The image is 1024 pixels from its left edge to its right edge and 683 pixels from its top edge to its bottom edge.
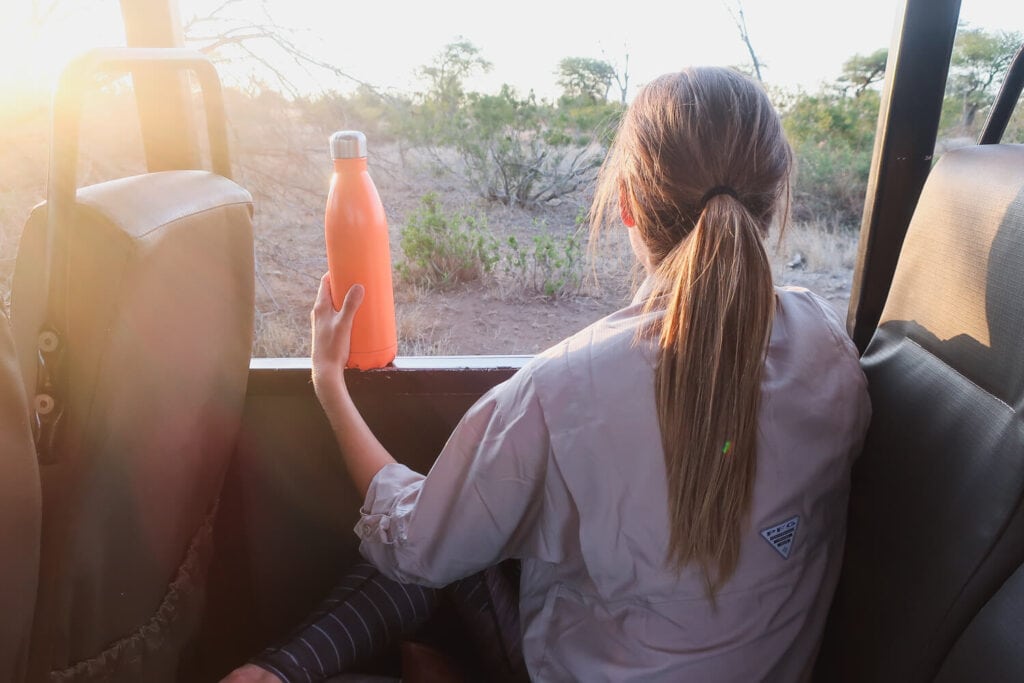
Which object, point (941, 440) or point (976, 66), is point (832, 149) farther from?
point (941, 440)

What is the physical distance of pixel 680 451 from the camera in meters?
0.90

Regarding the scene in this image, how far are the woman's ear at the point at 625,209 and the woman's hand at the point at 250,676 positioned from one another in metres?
0.96

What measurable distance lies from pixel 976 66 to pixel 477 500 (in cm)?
134

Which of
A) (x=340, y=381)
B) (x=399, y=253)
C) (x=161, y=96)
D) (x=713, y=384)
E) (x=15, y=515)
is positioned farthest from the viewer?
(x=399, y=253)

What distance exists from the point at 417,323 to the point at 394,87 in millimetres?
593

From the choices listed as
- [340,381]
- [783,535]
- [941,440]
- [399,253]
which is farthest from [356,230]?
[941,440]

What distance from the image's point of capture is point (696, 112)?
97 centimetres

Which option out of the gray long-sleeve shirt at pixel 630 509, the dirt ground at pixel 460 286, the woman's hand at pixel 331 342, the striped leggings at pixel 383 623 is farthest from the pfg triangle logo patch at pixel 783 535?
the dirt ground at pixel 460 286

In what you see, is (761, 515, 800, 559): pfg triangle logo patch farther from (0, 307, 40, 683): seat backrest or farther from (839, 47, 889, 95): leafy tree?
(839, 47, 889, 95): leafy tree

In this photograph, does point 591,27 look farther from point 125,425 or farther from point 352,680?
point 352,680

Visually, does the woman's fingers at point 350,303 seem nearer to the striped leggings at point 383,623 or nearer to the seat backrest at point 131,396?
the seat backrest at point 131,396

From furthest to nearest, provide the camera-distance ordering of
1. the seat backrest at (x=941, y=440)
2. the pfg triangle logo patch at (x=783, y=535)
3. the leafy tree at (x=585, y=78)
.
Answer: the leafy tree at (x=585, y=78) < the pfg triangle logo patch at (x=783, y=535) < the seat backrest at (x=941, y=440)

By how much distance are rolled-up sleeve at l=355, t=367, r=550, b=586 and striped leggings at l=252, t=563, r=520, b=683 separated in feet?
1.09

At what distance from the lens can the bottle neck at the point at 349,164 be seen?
4.33 ft
